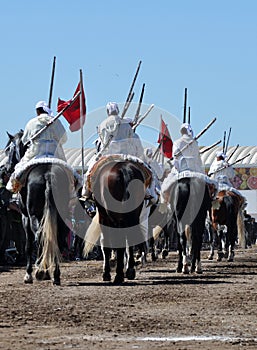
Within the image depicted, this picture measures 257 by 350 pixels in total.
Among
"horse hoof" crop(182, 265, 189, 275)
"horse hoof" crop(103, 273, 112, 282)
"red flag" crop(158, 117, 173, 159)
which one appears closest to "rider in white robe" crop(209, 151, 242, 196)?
"red flag" crop(158, 117, 173, 159)

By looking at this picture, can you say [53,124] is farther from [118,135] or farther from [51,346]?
[51,346]

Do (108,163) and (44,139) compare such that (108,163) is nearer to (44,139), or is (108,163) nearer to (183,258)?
(44,139)

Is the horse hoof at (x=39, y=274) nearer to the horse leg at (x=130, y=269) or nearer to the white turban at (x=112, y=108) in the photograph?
the horse leg at (x=130, y=269)

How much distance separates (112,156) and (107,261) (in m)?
1.43

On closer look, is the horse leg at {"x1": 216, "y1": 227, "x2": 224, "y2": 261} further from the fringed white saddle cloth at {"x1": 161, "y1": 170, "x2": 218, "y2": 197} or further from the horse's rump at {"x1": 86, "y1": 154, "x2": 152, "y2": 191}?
the horse's rump at {"x1": 86, "y1": 154, "x2": 152, "y2": 191}

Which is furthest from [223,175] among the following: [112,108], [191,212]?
[112,108]

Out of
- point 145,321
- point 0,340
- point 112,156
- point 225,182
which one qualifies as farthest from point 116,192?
point 225,182

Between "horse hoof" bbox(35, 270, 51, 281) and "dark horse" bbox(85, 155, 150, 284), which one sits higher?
"dark horse" bbox(85, 155, 150, 284)

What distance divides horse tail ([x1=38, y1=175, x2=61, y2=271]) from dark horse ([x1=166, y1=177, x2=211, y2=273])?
375 centimetres

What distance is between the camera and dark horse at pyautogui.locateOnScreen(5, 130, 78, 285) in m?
12.9

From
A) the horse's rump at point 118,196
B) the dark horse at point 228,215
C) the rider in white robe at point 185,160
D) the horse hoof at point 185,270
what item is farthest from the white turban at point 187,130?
the dark horse at point 228,215

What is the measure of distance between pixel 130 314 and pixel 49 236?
3.96 m

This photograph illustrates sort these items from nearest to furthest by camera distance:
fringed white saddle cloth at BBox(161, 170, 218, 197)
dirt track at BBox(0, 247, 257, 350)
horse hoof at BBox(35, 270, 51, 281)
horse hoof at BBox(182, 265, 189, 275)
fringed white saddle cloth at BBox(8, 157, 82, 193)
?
dirt track at BBox(0, 247, 257, 350), horse hoof at BBox(35, 270, 51, 281), fringed white saddle cloth at BBox(8, 157, 82, 193), horse hoof at BBox(182, 265, 189, 275), fringed white saddle cloth at BBox(161, 170, 218, 197)

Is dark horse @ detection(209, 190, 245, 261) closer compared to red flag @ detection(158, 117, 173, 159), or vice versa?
dark horse @ detection(209, 190, 245, 261)
